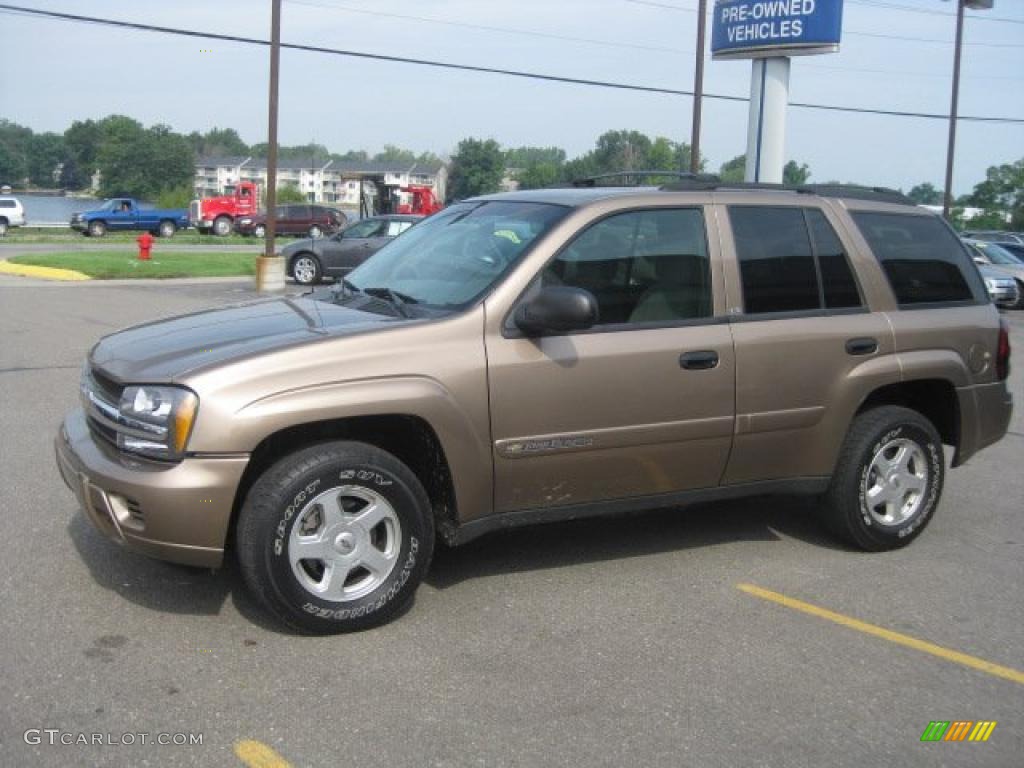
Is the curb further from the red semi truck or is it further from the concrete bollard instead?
the red semi truck

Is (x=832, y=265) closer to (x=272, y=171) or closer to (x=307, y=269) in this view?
(x=272, y=171)

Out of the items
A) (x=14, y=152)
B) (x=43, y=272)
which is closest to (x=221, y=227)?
(x=43, y=272)

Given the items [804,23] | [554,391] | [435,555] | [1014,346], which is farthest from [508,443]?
[804,23]

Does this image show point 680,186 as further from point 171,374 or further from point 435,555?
point 171,374

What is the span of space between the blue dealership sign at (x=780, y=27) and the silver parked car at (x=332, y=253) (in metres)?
7.63

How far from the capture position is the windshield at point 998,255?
2559 centimetres

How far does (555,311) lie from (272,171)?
17.3 m

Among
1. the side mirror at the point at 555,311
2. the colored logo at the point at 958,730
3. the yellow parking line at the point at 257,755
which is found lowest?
the yellow parking line at the point at 257,755

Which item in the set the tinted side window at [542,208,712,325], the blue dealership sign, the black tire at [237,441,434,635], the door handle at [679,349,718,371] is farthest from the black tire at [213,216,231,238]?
the black tire at [237,441,434,635]

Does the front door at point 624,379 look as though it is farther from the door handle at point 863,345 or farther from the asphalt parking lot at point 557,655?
the door handle at point 863,345

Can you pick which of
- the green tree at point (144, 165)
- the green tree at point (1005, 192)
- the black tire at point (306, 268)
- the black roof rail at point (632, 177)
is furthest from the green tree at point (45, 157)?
the black roof rail at point (632, 177)

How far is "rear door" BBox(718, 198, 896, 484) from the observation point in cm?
506

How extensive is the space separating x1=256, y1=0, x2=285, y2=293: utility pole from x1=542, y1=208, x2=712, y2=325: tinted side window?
15.9 meters

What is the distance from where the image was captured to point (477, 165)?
49125mm
